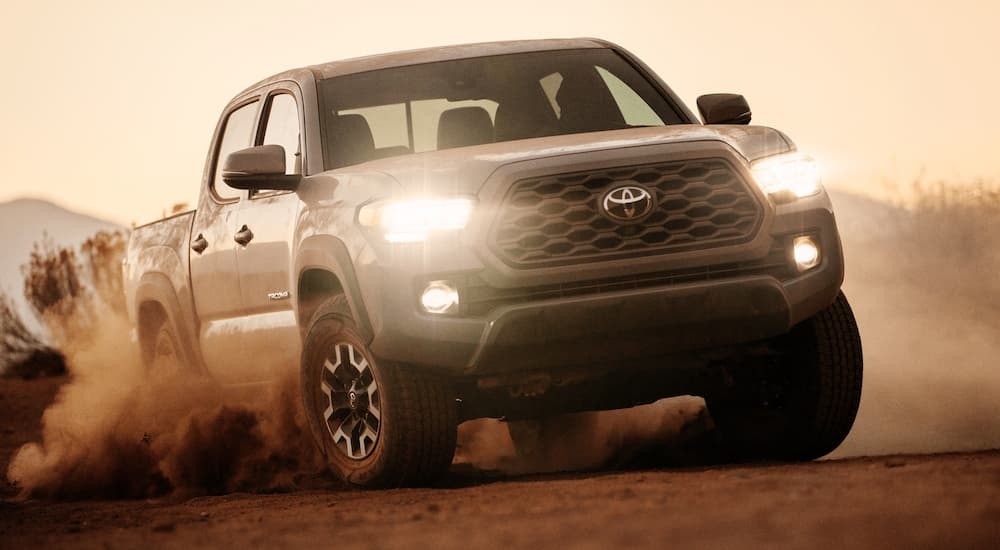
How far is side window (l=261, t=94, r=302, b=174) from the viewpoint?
26.8 feet

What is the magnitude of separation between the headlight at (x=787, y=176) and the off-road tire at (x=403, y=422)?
1442 millimetres

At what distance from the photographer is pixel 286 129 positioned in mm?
8359

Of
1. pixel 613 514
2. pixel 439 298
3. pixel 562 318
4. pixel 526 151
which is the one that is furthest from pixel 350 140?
pixel 613 514

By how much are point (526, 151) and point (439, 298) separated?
71 cm

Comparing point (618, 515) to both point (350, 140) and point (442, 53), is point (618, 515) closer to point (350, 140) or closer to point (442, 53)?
point (350, 140)

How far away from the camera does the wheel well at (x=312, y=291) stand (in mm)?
7504

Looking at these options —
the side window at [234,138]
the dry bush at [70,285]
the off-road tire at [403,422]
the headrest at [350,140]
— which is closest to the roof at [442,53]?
the headrest at [350,140]

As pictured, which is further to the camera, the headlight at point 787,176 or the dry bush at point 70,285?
the dry bush at point 70,285

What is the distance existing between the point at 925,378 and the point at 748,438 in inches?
223

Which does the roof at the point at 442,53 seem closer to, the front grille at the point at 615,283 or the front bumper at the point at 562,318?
the front bumper at the point at 562,318

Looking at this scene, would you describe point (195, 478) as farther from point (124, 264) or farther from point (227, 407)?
point (124, 264)

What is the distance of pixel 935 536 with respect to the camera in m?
4.62

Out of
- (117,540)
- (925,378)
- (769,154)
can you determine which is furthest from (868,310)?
(117,540)

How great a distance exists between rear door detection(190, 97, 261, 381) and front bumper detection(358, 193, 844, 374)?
1.78 metres
